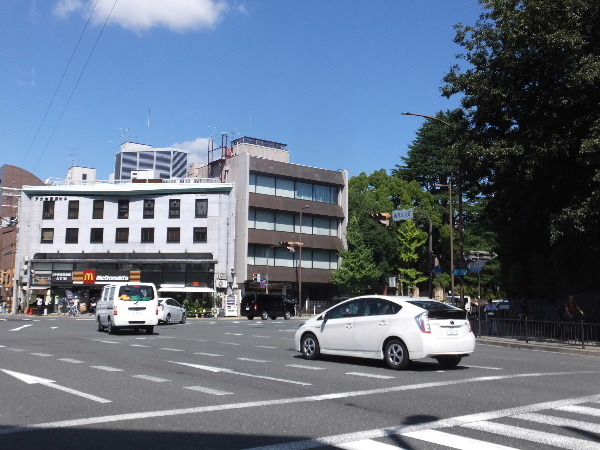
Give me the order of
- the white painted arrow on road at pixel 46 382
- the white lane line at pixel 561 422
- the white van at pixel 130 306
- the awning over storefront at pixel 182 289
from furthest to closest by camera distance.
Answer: the awning over storefront at pixel 182 289
the white van at pixel 130 306
the white painted arrow on road at pixel 46 382
the white lane line at pixel 561 422

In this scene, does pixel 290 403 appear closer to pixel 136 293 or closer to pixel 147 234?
pixel 136 293

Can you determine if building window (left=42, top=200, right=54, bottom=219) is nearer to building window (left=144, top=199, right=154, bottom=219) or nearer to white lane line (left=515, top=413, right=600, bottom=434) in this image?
building window (left=144, top=199, right=154, bottom=219)

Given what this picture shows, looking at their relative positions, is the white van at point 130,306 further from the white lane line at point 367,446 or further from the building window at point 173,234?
the building window at point 173,234

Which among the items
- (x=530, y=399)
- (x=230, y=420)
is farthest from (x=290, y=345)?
(x=230, y=420)

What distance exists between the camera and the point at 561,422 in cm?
762

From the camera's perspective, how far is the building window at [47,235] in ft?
201

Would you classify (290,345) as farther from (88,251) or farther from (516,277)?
(88,251)

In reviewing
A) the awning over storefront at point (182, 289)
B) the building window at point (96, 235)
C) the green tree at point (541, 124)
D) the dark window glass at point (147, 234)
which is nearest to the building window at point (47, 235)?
the building window at point (96, 235)

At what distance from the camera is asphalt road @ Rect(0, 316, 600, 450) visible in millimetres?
6648

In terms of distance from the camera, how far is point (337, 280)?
62.8m

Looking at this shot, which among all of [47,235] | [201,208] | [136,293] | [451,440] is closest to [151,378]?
[451,440]

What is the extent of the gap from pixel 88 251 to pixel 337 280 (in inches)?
945

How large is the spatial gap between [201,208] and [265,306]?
600 inches

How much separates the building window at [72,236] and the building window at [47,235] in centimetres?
145
